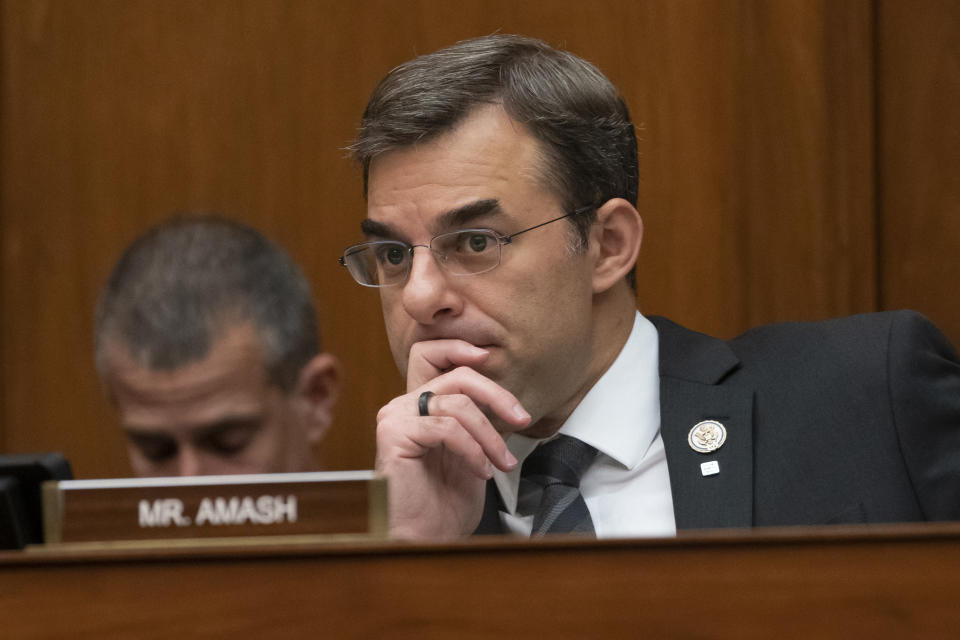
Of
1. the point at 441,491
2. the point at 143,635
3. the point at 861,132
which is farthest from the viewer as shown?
the point at 861,132

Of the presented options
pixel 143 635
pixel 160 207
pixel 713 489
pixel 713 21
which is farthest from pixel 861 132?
pixel 143 635

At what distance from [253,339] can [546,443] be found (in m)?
0.43

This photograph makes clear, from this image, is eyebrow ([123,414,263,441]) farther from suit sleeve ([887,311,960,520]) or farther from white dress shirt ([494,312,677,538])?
suit sleeve ([887,311,960,520])

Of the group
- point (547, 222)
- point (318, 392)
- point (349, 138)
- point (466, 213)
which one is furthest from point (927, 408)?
point (349, 138)

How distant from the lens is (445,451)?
4.49 feet

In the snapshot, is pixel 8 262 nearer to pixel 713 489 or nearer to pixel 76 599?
pixel 713 489

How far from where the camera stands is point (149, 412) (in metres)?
1.41

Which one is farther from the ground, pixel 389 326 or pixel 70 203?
pixel 70 203

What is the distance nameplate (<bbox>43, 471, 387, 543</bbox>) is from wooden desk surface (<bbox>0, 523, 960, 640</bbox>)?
0.04 meters

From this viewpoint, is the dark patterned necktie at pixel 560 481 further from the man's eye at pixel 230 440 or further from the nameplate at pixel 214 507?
the nameplate at pixel 214 507

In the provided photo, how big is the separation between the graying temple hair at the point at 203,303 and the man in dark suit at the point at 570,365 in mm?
160

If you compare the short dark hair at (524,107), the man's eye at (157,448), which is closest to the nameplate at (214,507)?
the man's eye at (157,448)

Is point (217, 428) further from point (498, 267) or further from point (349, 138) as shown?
Result: point (349, 138)

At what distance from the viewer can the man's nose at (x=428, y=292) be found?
1460 mm
